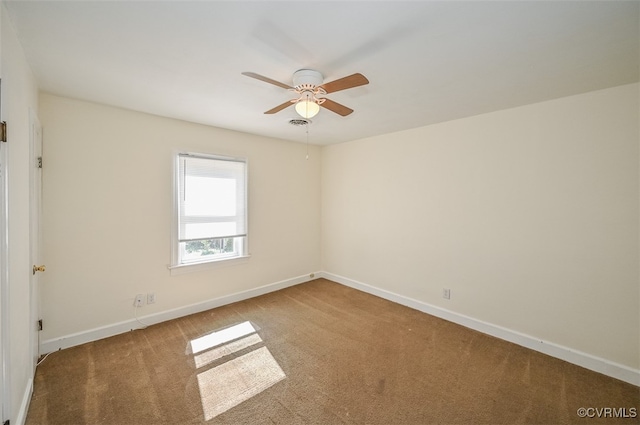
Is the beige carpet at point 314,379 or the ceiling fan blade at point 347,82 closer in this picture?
the ceiling fan blade at point 347,82

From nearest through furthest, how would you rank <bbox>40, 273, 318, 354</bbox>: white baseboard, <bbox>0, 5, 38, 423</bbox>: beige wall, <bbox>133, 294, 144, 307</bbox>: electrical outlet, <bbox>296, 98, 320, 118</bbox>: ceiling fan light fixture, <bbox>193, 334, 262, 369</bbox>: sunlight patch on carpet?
<bbox>0, 5, 38, 423</bbox>: beige wall
<bbox>296, 98, 320, 118</bbox>: ceiling fan light fixture
<bbox>193, 334, 262, 369</bbox>: sunlight patch on carpet
<bbox>40, 273, 318, 354</bbox>: white baseboard
<bbox>133, 294, 144, 307</bbox>: electrical outlet

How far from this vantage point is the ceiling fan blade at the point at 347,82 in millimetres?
1561

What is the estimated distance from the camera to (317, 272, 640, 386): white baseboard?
7.18ft

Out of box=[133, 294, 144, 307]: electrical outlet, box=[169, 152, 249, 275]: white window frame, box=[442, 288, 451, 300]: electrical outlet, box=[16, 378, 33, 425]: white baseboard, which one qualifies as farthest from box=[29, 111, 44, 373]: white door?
box=[442, 288, 451, 300]: electrical outlet

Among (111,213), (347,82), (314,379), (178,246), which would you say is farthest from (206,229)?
(347,82)

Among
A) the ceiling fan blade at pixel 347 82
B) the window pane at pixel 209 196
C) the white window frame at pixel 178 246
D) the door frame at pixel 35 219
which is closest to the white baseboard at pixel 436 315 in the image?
the door frame at pixel 35 219

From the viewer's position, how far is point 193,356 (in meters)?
2.46

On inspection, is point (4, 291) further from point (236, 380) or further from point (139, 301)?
point (139, 301)

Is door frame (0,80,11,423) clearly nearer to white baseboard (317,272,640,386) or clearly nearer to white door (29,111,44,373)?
white door (29,111,44,373)

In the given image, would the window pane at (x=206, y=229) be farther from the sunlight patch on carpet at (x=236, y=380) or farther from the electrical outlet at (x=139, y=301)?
the sunlight patch on carpet at (x=236, y=380)

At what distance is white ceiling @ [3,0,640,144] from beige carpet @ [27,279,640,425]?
2.42 metres

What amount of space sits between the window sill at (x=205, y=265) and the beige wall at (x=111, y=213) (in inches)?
2.3

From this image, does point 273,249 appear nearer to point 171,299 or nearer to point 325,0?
point 171,299

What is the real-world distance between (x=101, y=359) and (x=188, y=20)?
2.86 metres
